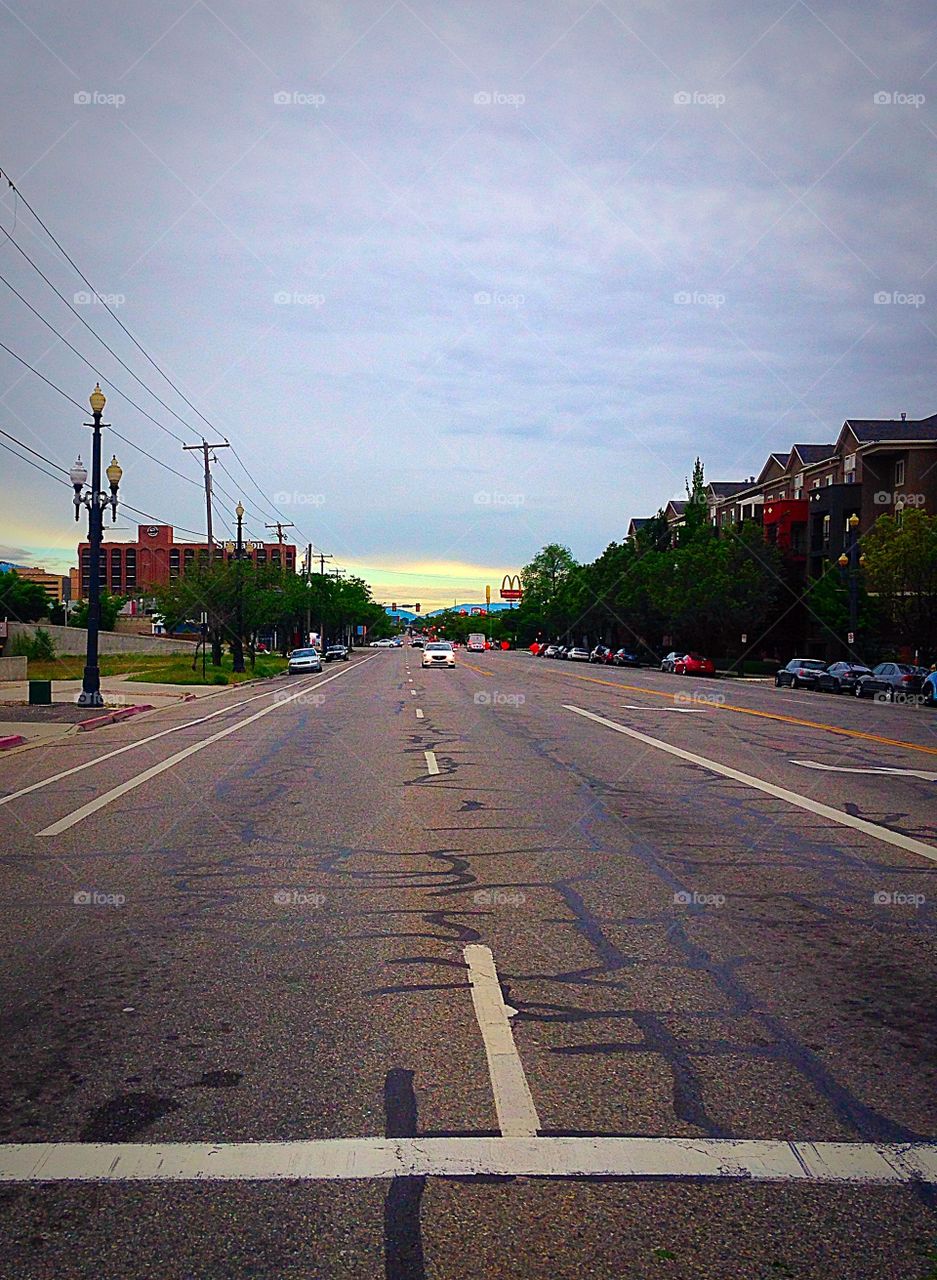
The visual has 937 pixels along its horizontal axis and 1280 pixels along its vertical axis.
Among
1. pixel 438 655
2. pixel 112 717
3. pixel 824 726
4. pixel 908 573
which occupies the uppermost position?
pixel 908 573

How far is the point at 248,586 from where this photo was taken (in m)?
66.0

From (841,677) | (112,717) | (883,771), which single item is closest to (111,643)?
(841,677)

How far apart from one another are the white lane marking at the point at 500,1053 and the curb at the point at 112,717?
1945cm

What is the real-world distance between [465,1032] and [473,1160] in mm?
1372

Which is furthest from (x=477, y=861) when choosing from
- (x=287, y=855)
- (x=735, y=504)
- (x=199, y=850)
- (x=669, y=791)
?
(x=735, y=504)

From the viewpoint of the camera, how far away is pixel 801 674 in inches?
1938

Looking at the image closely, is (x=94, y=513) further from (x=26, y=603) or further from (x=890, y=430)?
(x=26, y=603)

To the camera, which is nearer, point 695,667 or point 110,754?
point 110,754

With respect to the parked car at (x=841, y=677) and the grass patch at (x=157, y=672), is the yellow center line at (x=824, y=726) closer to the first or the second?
the parked car at (x=841, y=677)

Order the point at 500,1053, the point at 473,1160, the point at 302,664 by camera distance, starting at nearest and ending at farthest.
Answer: the point at 473,1160 < the point at 500,1053 < the point at 302,664

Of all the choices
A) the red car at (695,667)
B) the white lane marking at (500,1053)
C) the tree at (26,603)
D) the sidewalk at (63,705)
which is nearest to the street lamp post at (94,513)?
the sidewalk at (63,705)

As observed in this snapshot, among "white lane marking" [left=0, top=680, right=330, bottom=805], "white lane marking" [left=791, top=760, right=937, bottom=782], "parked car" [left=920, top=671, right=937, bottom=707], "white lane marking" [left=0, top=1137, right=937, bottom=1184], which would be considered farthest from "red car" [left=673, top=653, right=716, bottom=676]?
"white lane marking" [left=0, top=1137, right=937, bottom=1184]

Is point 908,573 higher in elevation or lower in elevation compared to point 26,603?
higher

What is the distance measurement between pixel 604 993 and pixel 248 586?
61249 millimetres
